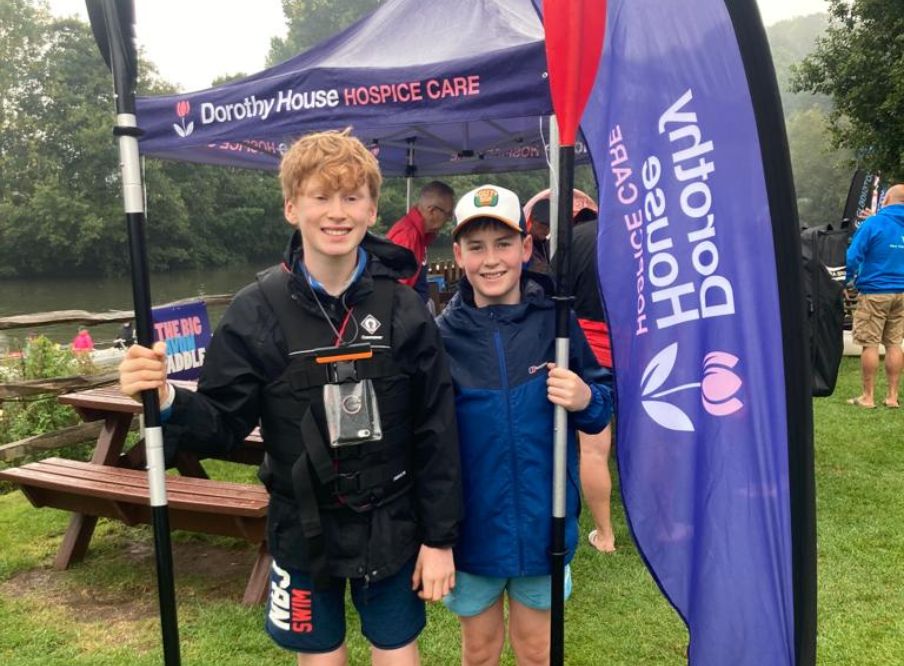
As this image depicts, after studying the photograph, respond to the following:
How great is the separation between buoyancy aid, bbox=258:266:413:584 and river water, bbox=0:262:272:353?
21.4m

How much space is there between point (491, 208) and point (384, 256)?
1.27 feet

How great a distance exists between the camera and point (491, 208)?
218 cm

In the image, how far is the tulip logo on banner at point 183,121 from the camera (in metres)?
3.90

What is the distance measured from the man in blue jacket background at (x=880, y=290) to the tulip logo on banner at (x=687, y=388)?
5.41m

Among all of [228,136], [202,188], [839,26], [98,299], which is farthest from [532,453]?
[202,188]

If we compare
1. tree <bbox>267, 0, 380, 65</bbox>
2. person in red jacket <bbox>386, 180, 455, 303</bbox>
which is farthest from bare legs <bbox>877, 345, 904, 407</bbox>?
tree <bbox>267, 0, 380, 65</bbox>

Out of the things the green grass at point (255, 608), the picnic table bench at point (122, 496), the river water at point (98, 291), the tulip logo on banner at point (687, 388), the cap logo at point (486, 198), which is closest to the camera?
the tulip logo on banner at point (687, 388)

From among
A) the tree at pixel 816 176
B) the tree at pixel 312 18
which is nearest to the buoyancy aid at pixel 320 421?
the tree at pixel 816 176

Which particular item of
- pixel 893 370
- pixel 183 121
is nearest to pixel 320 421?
pixel 183 121

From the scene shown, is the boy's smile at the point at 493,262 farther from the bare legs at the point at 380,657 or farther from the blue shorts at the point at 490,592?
the bare legs at the point at 380,657

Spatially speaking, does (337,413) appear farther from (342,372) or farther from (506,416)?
(506,416)

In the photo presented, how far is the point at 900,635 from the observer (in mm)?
2918

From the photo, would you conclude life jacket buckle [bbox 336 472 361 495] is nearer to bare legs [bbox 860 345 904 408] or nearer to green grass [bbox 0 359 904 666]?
green grass [bbox 0 359 904 666]

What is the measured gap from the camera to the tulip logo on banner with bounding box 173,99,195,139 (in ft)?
12.8
